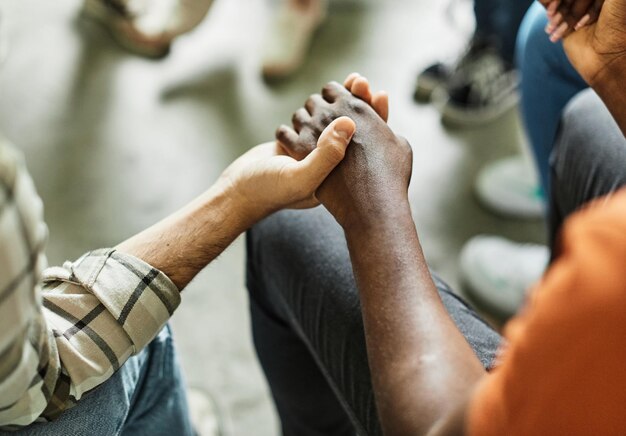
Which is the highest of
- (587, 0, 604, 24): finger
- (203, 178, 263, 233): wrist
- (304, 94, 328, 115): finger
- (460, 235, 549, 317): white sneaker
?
(587, 0, 604, 24): finger

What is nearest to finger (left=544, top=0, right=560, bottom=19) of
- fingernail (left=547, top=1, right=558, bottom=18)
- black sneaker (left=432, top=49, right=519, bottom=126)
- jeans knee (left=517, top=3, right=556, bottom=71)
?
fingernail (left=547, top=1, right=558, bottom=18)

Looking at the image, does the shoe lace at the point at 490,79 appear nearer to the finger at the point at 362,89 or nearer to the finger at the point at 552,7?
the finger at the point at 552,7

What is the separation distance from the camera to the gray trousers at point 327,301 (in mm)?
757

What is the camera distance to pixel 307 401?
0.96m

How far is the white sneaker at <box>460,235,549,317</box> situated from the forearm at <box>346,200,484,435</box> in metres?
0.69

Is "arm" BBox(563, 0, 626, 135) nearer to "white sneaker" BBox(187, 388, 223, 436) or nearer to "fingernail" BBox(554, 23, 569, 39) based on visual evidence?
"fingernail" BBox(554, 23, 569, 39)

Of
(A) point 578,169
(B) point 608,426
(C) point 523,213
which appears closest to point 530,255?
(C) point 523,213

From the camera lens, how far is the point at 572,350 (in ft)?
1.34

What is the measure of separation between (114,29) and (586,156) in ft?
4.55

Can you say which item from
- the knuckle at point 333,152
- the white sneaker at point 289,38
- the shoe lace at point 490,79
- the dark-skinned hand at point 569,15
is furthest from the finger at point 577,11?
the white sneaker at point 289,38

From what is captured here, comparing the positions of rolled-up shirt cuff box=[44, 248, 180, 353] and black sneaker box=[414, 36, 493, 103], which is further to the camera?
black sneaker box=[414, 36, 493, 103]

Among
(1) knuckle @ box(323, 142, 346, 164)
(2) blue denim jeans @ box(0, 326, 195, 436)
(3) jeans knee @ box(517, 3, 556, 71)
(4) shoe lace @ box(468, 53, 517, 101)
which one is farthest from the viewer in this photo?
(4) shoe lace @ box(468, 53, 517, 101)

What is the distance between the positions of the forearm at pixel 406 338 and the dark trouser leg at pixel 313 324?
113mm

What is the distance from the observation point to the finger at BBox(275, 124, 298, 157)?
85 centimetres
